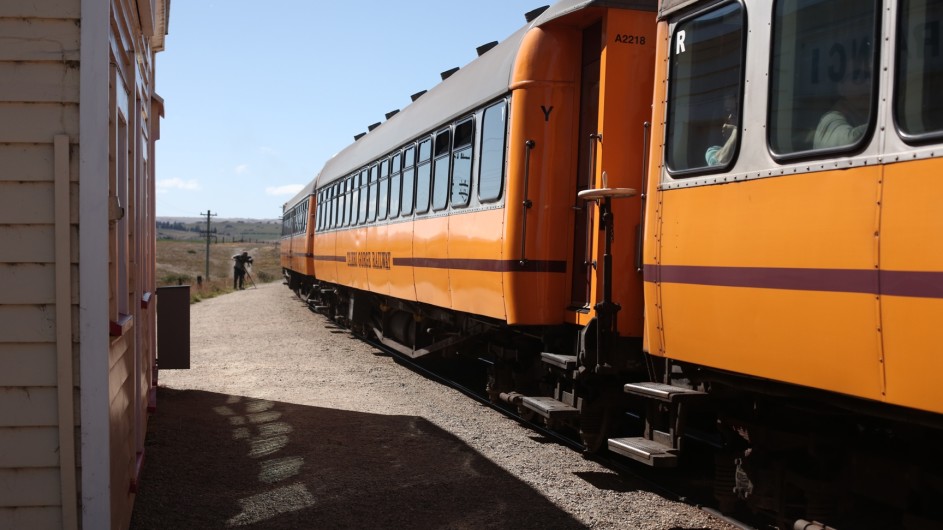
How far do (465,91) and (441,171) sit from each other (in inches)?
40.3

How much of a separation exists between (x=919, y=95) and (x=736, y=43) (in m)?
1.36

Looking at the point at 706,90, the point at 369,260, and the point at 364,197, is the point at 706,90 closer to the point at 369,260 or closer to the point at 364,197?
the point at 369,260

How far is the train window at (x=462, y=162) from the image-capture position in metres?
8.83

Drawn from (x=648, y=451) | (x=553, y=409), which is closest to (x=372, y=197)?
(x=553, y=409)

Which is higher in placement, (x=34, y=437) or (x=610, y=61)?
(x=610, y=61)

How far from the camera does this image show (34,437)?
4395 mm

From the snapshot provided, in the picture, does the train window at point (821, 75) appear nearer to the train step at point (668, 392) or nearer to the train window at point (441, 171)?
the train step at point (668, 392)

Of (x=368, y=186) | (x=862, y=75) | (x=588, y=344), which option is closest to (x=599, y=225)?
(x=588, y=344)

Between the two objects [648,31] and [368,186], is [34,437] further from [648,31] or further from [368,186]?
[368,186]

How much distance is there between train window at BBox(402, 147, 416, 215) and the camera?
11195 mm

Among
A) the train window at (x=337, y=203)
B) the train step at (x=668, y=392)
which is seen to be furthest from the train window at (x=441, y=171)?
the train window at (x=337, y=203)

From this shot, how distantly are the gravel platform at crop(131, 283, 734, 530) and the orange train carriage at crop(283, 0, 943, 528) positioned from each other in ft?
1.64

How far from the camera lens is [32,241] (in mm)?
4379

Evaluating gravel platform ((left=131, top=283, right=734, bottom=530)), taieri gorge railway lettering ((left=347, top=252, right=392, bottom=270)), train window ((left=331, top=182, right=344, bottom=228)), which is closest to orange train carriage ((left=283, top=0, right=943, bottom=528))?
gravel platform ((left=131, top=283, right=734, bottom=530))
